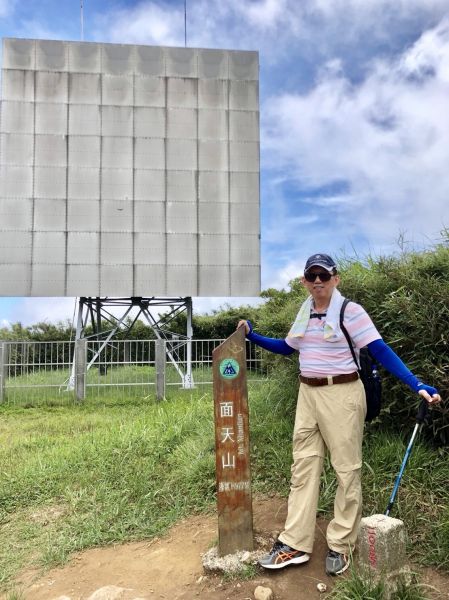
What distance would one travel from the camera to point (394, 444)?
4125mm

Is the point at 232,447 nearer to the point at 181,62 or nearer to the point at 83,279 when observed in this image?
the point at 83,279

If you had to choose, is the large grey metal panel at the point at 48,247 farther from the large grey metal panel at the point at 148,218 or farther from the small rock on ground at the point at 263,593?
the small rock on ground at the point at 263,593

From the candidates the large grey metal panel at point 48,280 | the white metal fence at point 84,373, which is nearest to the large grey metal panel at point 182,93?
the large grey metal panel at point 48,280

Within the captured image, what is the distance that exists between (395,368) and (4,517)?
3837mm

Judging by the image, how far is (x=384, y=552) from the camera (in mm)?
2689

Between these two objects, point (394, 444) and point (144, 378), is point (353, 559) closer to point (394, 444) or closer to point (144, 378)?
point (394, 444)

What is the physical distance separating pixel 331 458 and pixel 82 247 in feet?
38.3

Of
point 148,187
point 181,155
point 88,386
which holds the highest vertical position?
point 181,155

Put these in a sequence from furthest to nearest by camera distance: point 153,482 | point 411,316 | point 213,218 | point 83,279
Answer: point 213,218 → point 83,279 → point 153,482 → point 411,316

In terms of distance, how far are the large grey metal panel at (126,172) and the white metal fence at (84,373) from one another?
2.15 meters

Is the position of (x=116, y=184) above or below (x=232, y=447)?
above

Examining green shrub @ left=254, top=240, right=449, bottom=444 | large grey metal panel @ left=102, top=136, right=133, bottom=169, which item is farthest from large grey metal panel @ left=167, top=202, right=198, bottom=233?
green shrub @ left=254, top=240, right=449, bottom=444

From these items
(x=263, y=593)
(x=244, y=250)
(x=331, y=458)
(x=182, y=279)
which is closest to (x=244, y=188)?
(x=244, y=250)

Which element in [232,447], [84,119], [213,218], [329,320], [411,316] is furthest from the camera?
[84,119]
